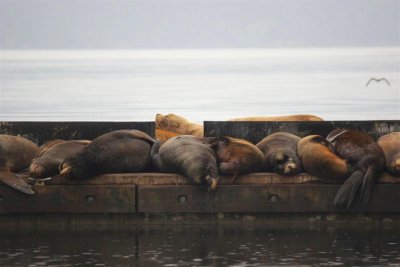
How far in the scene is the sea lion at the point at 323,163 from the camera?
14625mm

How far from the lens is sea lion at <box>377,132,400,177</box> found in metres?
14.6

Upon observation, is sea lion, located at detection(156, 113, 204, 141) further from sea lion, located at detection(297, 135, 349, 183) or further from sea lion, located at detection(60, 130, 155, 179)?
sea lion, located at detection(297, 135, 349, 183)

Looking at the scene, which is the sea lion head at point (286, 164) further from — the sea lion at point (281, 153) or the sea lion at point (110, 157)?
the sea lion at point (110, 157)

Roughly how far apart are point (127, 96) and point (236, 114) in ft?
57.8

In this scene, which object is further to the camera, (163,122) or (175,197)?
(163,122)

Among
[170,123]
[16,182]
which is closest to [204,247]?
[16,182]

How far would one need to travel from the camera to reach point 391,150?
14938 mm

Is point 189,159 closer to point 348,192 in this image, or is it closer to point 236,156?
point 236,156

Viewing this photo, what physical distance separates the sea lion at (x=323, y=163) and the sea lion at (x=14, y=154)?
3.01m

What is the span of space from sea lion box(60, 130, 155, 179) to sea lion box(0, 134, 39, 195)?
61 centimetres

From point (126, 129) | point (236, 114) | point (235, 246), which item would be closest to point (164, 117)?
point (126, 129)

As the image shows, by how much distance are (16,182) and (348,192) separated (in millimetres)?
3465

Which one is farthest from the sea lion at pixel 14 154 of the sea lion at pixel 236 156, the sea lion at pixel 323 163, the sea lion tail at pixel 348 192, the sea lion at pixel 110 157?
the sea lion tail at pixel 348 192

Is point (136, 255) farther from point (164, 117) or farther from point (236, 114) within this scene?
point (236, 114)
